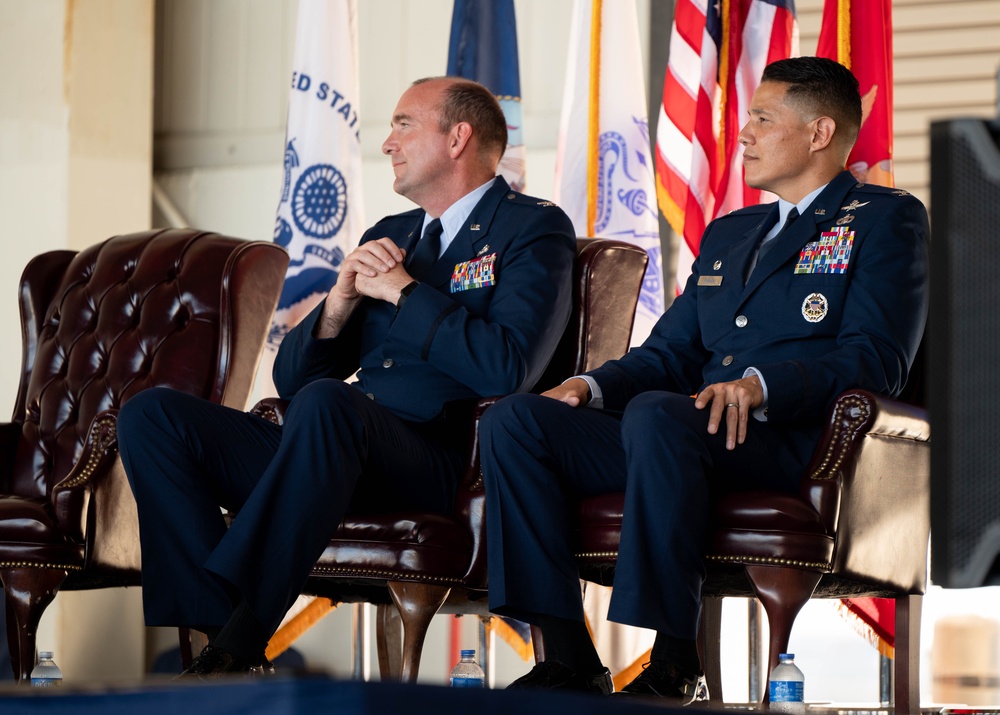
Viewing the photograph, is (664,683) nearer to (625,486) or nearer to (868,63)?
(625,486)

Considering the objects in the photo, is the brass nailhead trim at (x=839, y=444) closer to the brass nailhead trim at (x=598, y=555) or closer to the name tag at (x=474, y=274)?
the brass nailhead trim at (x=598, y=555)

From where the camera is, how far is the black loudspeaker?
0.91m

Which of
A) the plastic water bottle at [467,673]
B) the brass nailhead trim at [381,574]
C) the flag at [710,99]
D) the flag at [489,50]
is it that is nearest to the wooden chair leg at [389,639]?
the plastic water bottle at [467,673]

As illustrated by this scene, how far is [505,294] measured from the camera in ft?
9.00

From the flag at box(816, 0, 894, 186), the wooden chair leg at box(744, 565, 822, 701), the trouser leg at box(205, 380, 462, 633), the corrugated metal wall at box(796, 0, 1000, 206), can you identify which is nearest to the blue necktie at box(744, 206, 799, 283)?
the wooden chair leg at box(744, 565, 822, 701)

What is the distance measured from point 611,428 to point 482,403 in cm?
27

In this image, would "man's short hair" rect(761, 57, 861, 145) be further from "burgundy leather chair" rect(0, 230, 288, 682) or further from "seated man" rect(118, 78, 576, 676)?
"burgundy leather chair" rect(0, 230, 288, 682)

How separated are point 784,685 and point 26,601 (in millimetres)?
1581

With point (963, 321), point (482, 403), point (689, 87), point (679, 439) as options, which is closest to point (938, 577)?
point (963, 321)

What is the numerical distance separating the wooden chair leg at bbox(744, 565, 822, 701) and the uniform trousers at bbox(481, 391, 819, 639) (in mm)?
135

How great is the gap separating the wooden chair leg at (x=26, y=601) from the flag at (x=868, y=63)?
89.1 inches

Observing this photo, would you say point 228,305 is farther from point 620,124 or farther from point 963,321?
point 963,321

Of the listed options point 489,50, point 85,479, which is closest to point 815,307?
point 85,479

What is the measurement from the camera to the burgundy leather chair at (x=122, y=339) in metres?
3.26
